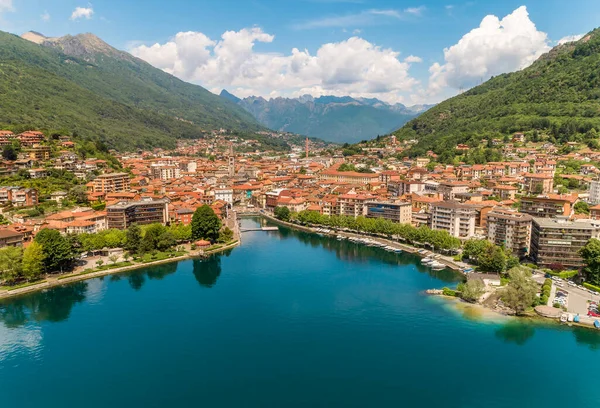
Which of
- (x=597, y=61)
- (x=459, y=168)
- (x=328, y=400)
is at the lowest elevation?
(x=328, y=400)

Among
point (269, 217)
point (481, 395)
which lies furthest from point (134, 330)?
point (269, 217)

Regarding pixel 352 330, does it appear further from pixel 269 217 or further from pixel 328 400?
pixel 269 217

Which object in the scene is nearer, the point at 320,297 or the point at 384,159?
the point at 320,297

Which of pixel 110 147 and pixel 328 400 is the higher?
pixel 110 147

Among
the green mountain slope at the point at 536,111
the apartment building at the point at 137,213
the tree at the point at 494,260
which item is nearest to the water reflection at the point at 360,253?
the tree at the point at 494,260

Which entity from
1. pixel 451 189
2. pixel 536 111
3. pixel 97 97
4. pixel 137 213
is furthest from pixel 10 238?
pixel 97 97

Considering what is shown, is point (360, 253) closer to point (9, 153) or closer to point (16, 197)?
point (16, 197)

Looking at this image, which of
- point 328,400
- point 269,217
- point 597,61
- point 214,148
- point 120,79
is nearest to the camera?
point 328,400
